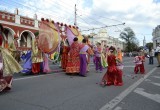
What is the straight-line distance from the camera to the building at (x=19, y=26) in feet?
107

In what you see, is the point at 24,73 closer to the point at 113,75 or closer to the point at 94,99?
the point at 113,75

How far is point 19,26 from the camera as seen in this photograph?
34.8 m

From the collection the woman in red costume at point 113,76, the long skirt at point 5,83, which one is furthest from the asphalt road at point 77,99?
the woman in red costume at point 113,76

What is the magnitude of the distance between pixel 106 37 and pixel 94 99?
8912 cm

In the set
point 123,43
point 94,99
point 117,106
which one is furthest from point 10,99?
point 123,43

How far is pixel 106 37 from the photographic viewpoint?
310 feet

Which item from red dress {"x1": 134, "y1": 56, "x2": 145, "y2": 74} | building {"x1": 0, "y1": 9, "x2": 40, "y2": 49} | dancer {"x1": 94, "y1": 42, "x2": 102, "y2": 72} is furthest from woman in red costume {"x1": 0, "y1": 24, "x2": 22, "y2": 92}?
building {"x1": 0, "y1": 9, "x2": 40, "y2": 49}

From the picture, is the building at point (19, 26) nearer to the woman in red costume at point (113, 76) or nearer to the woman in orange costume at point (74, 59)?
the woman in orange costume at point (74, 59)

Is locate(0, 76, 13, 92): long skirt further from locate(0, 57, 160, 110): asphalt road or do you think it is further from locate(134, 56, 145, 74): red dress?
locate(134, 56, 145, 74): red dress

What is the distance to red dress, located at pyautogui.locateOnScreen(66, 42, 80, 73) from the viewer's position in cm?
1215

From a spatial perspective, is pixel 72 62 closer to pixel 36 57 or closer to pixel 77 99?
pixel 36 57

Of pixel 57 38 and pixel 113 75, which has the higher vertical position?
pixel 57 38

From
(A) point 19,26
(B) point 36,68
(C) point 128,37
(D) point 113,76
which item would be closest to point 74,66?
(B) point 36,68

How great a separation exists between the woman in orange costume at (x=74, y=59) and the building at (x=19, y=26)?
65.2ft
